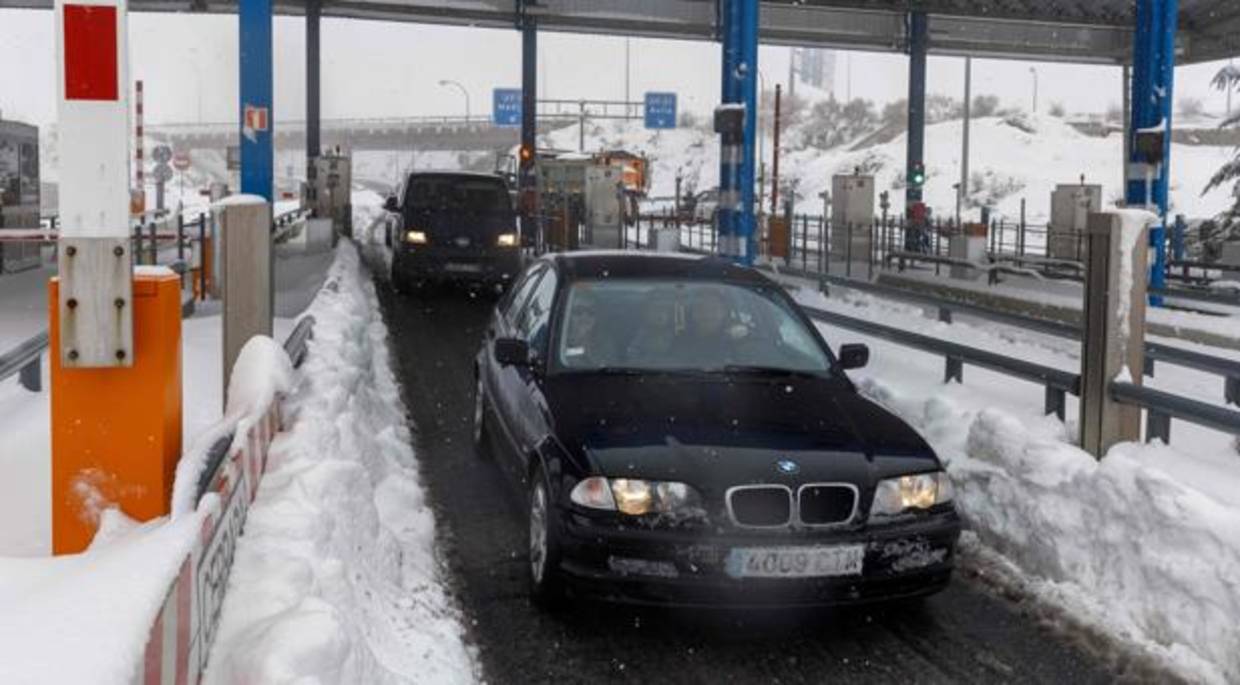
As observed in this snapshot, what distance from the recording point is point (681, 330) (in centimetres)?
688

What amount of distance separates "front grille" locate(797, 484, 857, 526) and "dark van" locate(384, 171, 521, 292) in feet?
46.2

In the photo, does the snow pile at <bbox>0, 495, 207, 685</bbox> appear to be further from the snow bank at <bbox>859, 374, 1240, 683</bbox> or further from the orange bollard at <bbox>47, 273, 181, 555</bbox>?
the snow bank at <bbox>859, 374, 1240, 683</bbox>

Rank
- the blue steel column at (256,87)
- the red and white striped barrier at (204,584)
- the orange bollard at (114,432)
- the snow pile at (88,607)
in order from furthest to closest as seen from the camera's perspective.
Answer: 1. the blue steel column at (256,87)
2. the orange bollard at (114,432)
3. the red and white striped barrier at (204,584)
4. the snow pile at (88,607)

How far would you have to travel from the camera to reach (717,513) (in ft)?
17.0

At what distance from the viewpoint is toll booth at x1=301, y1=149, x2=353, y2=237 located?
31.3 m

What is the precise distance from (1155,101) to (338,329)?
12.7 meters

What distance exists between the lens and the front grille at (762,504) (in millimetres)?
5207

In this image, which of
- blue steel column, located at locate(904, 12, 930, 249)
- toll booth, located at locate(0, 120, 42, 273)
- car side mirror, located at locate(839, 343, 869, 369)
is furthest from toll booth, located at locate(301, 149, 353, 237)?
car side mirror, located at locate(839, 343, 869, 369)

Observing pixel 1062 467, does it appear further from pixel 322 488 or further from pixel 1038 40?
pixel 1038 40

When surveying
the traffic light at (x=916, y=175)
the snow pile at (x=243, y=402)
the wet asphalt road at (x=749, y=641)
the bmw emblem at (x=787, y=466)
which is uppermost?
the traffic light at (x=916, y=175)

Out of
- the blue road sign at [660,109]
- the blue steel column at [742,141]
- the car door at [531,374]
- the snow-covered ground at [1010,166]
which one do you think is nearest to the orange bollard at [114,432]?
the car door at [531,374]

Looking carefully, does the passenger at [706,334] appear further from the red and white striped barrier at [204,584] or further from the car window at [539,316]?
the red and white striped barrier at [204,584]

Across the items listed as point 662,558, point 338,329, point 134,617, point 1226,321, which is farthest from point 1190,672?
point 1226,321

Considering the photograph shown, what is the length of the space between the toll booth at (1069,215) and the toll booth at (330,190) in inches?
658
